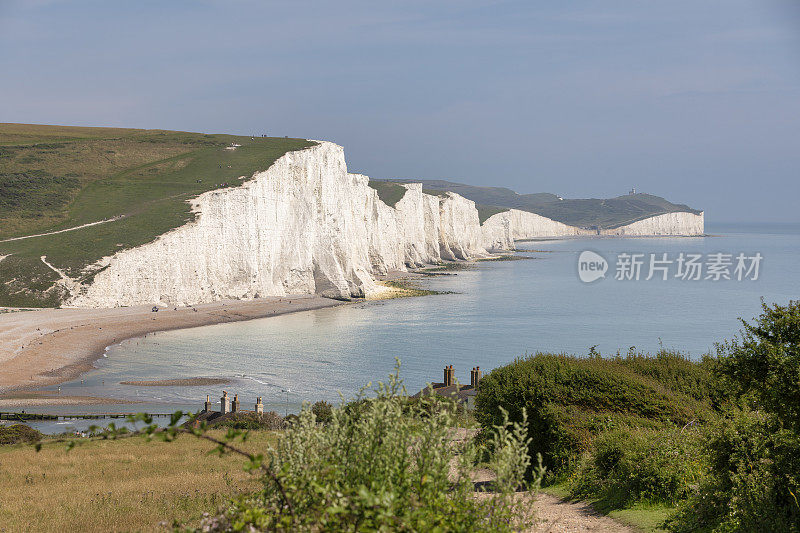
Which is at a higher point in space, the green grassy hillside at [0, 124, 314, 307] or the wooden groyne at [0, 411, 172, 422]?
the green grassy hillside at [0, 124, 314, 307]

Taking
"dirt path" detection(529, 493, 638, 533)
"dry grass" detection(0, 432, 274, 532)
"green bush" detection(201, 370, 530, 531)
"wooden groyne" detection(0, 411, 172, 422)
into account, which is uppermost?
"green bush" detection(201, 370, 530, 531)

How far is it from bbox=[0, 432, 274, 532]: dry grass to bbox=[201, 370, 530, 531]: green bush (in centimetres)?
310

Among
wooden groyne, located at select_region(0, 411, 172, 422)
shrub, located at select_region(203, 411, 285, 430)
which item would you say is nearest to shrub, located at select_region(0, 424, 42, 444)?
wooden groyne, located at select_region(0, 411, 172, 422)

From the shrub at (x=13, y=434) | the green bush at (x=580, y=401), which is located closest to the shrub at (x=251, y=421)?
the shrub at (x=13, y=434)

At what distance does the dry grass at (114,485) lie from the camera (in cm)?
1388

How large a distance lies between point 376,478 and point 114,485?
15223 mm

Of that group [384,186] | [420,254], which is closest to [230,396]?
[420,254]

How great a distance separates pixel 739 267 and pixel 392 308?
4571 inches

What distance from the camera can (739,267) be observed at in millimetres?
170125

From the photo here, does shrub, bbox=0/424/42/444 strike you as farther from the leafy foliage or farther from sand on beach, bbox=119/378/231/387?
the leafy foliage

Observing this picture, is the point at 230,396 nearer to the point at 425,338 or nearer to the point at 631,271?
the point at 425,338

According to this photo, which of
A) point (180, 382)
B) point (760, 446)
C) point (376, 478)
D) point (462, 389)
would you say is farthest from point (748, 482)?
point (180, 382)

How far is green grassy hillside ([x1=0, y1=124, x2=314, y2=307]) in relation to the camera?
76562mm

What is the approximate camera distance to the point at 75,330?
207ft
